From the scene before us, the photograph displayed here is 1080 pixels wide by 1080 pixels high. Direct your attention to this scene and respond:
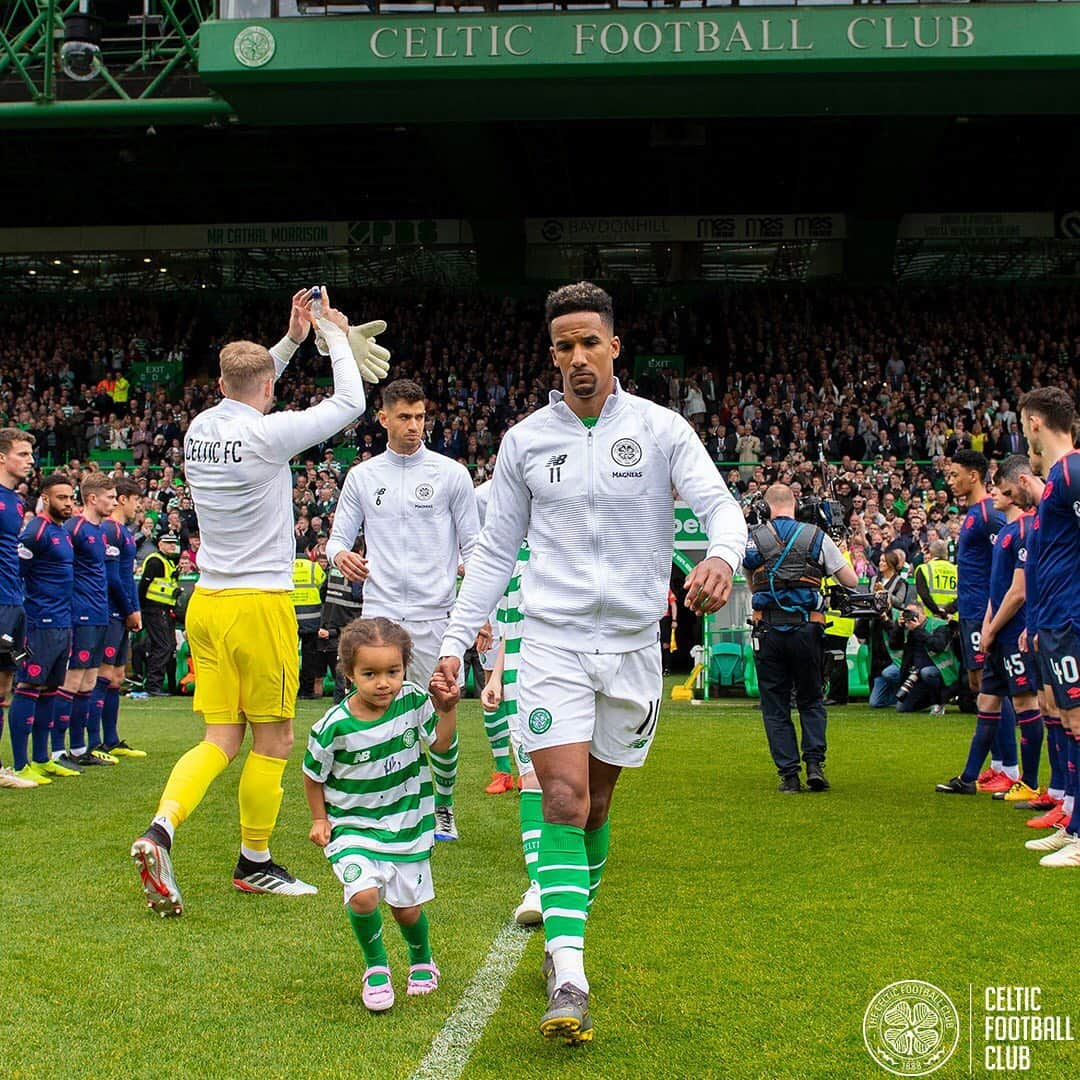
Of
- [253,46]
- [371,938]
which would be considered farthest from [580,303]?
[253,46]

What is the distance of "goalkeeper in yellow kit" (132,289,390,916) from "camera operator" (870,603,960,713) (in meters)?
9.72

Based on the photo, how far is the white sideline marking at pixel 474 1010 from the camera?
358cm

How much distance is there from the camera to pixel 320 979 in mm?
4441

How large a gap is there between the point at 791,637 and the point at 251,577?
4330mm

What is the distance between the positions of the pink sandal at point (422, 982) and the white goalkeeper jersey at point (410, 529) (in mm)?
2544

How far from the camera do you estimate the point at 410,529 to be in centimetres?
670

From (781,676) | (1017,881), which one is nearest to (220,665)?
(1017,881)

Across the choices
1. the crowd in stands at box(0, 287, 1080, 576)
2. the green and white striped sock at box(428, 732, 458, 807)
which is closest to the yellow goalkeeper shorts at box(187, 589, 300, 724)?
the green and white striped sock at box(428, 732, 458, 807)

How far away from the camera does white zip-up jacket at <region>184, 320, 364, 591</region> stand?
576 centimetres

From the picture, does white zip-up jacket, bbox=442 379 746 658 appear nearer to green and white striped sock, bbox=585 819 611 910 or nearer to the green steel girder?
green and white striped sock, bbox=585 819 611 910

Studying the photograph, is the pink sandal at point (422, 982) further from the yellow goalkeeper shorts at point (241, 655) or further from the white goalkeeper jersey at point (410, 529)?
the white goalkeeper jersey at point (410, 529)

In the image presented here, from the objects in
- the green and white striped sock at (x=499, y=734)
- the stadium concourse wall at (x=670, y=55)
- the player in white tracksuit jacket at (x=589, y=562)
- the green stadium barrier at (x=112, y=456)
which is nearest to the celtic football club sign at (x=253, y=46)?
the stadium concourse wall at (x=670, y=55)

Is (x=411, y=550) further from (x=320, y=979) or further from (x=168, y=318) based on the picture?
(x=168, y=318)

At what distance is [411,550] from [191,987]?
110 inches
